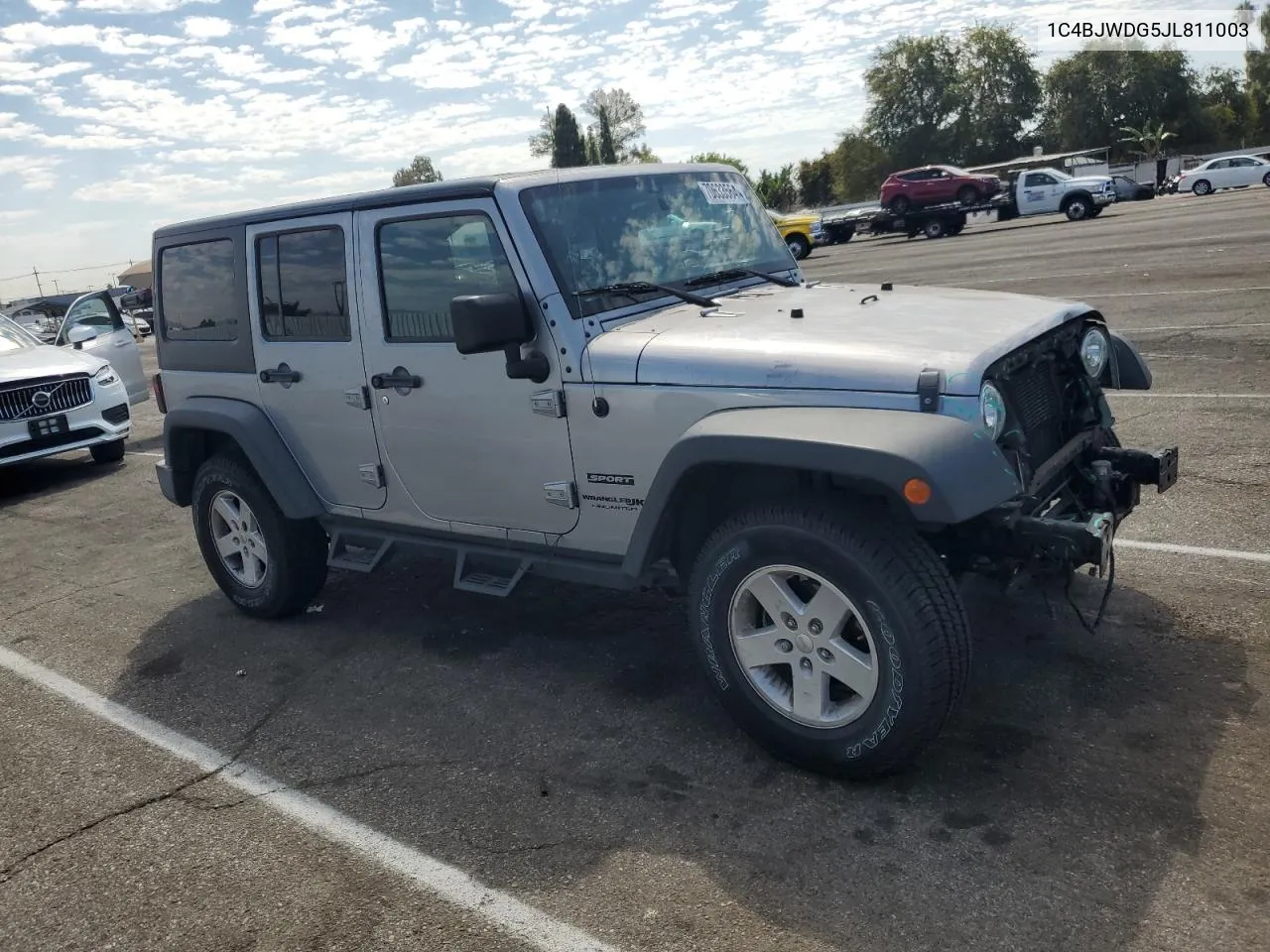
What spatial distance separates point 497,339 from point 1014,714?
227 cm

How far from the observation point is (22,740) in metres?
4.66

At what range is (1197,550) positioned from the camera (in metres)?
5.20

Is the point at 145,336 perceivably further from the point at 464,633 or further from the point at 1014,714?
the point at 1014,714

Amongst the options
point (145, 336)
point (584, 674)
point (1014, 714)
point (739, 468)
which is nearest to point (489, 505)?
point (584, 674)

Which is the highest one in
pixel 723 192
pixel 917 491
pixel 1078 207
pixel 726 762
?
pixel 723 192

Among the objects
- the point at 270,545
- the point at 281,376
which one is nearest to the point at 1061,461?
the point at 281,376

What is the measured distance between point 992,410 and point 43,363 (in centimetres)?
950

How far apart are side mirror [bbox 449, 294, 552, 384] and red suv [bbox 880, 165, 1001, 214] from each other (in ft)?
107

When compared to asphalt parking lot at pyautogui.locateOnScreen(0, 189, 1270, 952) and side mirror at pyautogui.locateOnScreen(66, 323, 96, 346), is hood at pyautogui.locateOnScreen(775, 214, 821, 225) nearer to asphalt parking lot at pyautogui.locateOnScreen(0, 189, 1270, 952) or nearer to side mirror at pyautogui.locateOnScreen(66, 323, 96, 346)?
side mirror at pyautogui.locateOnScreen(66, 323, 96, 346)

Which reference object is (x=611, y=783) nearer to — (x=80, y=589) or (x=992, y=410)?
(x=992, y=410)

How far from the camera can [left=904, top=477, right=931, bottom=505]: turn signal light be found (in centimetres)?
305

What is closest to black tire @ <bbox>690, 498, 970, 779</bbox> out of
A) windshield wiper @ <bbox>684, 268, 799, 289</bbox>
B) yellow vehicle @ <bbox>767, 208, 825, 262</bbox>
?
windshield wiper @ <bbox>684, 268, 799, 289</bbox>

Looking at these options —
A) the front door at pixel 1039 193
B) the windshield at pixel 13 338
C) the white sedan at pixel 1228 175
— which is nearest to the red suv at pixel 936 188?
the front door at pixel 1039 193

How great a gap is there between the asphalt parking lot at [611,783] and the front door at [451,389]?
81cm
